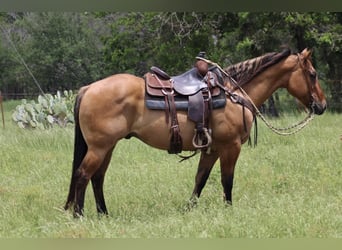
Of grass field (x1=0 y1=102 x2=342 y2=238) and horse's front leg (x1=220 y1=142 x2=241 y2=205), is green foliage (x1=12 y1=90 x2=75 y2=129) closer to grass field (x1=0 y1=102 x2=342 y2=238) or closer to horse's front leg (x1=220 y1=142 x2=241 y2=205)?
grass field (x1=0 y1=102 x2=342 y2=238)

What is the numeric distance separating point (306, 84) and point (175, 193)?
1891 mm

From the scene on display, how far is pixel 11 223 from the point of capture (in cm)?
427

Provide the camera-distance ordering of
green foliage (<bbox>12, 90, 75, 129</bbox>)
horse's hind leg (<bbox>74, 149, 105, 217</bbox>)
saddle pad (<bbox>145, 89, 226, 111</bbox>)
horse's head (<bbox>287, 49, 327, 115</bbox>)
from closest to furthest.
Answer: horse's hind leg (<bbox>74, 149, 105, 217</bbox>)
saddle pad (<bbox>145, 89, 226, 111</bbox>)
horse's head (<bbox>287, 49, 327, 115</bbox>)
green foliage (<bbox>12, 90, 75, 129</bbox>)

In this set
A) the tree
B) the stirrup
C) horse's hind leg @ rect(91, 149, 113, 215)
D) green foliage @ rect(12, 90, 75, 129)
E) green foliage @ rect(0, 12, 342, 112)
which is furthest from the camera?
the tree

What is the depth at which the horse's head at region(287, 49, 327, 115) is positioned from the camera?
16.6 feet

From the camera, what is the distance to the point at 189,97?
4574mm

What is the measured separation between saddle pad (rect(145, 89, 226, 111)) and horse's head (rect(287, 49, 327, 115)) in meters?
0.92

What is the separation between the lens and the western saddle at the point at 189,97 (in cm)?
454

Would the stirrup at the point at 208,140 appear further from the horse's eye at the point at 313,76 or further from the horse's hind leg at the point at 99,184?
the horse's eye at the point at 313,76

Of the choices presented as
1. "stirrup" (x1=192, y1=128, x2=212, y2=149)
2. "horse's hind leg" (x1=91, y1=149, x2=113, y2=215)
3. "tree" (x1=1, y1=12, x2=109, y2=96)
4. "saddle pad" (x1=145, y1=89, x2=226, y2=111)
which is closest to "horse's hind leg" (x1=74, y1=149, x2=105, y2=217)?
"horse's hind leg" (x1=91, y1=149, x2=113, y2=215)

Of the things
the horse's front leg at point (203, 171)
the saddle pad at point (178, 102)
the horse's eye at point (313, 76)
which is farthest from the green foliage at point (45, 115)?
the horse's eye at point (313, 76)

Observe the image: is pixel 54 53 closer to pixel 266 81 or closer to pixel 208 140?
pixel 266 81

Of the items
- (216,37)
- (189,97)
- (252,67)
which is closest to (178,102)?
(189,97)

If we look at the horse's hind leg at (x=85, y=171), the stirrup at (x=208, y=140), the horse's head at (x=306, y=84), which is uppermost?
the horse's head at (x=306, y=84)
